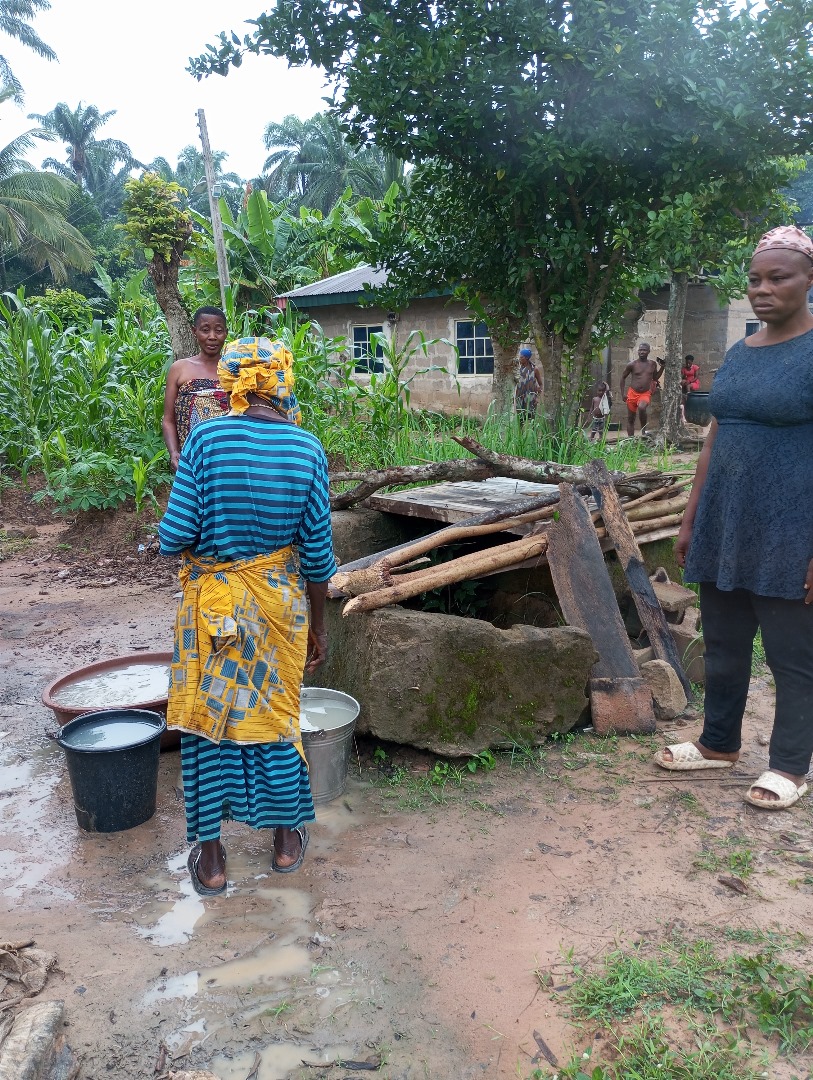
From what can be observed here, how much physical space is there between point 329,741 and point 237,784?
1.90 feet

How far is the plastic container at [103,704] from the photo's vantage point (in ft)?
11.4

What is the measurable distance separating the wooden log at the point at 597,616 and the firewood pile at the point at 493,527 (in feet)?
0.42

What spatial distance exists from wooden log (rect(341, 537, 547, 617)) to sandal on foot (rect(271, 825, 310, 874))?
0.92m

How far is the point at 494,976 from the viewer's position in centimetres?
235

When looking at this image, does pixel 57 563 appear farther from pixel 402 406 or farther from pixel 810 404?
pixel 810 404

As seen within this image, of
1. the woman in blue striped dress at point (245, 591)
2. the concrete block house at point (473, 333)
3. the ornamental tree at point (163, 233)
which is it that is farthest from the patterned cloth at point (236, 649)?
the concrete block house at point (473, 333)

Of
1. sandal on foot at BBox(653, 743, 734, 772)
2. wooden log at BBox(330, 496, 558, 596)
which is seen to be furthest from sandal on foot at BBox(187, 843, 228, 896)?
sandal on foot at BBox(653, 743, 734, 772)

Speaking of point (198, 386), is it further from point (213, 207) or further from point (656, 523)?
point (213, 207)

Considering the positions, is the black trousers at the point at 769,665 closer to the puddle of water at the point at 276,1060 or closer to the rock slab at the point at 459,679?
the rock slab at the point at 459,679

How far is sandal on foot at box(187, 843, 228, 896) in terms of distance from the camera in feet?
9.12

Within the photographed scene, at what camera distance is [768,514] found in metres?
3.01

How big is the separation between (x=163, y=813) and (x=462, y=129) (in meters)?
4.84

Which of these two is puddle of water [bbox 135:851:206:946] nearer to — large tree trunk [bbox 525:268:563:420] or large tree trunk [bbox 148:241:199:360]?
large tree trunk [bbox 525:268:563:420]

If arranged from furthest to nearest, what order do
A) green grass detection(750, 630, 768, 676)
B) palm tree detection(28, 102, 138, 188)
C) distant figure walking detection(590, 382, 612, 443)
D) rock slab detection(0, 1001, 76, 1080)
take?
1. palm tree detection(28, 102, 138, 188)
2. distant figure walking detection(590, 382, 612, 443)
3. green grass detection(750, 630, 768, 676)
4. rock slab detection(0, 1001, 76, 1080)
